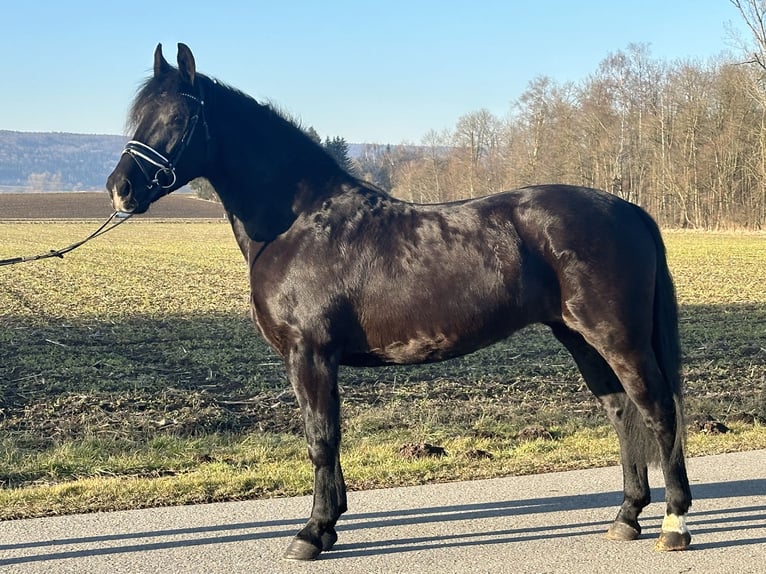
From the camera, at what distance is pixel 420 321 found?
4.71 meters

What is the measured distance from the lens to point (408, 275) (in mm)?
4746

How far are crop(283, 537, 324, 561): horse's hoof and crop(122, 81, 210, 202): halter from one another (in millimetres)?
2125

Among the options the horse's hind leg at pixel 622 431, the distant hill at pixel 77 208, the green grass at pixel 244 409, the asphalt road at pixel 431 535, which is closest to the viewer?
the asphalt road at pixel 431 535

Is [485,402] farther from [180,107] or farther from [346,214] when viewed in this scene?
[180,107]

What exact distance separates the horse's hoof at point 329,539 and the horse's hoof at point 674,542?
1800mm

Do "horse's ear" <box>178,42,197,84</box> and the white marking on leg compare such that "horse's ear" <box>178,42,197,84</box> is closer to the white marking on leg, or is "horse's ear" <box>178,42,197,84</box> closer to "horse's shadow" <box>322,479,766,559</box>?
"horse's shadow" <box>322,479,766,559</box>

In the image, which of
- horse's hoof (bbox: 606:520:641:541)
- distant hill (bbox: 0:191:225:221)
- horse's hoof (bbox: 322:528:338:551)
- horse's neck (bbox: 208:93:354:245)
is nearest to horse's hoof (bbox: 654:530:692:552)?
horse's hoof (bbox: 606:520:641:541)

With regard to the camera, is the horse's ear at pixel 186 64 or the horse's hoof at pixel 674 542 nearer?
the horse's hoof at pixel 674 542

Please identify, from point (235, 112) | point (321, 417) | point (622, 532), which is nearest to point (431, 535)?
point (321, 417)

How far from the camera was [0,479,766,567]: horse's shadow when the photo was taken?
181 inches

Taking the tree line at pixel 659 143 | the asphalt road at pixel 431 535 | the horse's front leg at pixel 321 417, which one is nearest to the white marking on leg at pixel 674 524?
the asphalt road at pixel 431 535

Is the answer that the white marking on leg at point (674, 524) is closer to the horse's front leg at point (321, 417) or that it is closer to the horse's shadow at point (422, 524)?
the horse's shadow at point (422, 524)

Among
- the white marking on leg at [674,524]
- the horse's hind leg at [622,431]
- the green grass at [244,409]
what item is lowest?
the green grass at [244,409]

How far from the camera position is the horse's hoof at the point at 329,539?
183 inches
